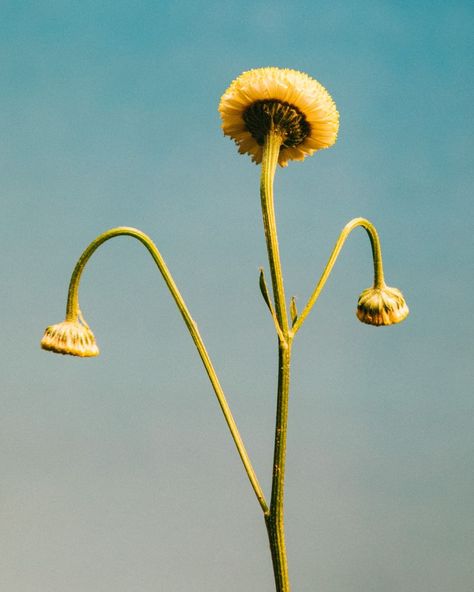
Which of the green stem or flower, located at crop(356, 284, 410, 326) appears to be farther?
flower, located at crop(356, 284, 410, 326)

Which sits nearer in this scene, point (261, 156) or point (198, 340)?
point (198, 340)

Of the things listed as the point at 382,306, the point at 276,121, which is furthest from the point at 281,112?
the point at 382,306

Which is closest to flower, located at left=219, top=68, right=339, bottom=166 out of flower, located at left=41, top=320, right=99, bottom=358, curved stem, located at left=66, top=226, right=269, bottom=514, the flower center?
the flower center

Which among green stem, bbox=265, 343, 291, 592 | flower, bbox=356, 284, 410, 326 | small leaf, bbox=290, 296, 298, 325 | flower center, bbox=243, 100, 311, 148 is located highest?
flower center, bbox=243, 100, 311, 148

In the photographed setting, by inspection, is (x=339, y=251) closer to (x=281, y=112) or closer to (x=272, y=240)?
(x=272, y=240)

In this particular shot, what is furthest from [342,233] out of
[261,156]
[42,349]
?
[42,349]

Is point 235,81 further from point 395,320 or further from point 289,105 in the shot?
point 395,320

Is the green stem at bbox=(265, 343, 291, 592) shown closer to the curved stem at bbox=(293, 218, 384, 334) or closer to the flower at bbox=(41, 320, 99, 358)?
the curved stem at bbox=(293, 218, 384, 334)
